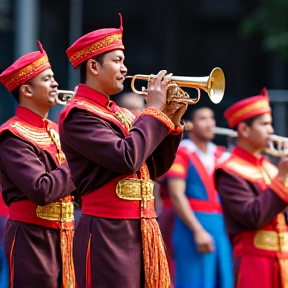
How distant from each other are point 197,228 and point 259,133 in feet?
5.02

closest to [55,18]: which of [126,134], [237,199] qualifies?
[237,199]

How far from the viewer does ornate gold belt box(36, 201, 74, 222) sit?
20.1 feet

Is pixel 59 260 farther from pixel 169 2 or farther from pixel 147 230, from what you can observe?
pixel 169 2

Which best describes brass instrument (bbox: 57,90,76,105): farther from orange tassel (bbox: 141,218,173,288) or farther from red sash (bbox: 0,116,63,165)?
orange tassel (bbox: 141,218,173,288)

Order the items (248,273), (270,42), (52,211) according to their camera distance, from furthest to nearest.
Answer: (270,42)
(248,273)
(52,211)

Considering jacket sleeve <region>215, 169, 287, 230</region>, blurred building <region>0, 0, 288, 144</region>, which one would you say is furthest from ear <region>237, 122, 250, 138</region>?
blurred building <region>0, 0, 288, 144</region>

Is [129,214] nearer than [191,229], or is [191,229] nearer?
[129,214]

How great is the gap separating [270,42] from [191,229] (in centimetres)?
402

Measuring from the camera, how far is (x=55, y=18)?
1220 centimetres

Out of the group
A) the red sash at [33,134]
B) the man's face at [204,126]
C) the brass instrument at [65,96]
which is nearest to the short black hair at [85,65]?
the red sash at [33,134]

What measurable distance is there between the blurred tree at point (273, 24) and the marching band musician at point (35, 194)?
5.77 metres

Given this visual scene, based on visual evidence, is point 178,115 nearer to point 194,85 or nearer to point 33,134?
point 194,85

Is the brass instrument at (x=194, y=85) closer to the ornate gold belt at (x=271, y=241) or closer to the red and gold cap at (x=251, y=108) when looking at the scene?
the ornate gold belt at (x=271, y=241)

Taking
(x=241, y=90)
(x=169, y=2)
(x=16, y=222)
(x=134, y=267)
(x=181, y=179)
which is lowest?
(x=134, y=267)
